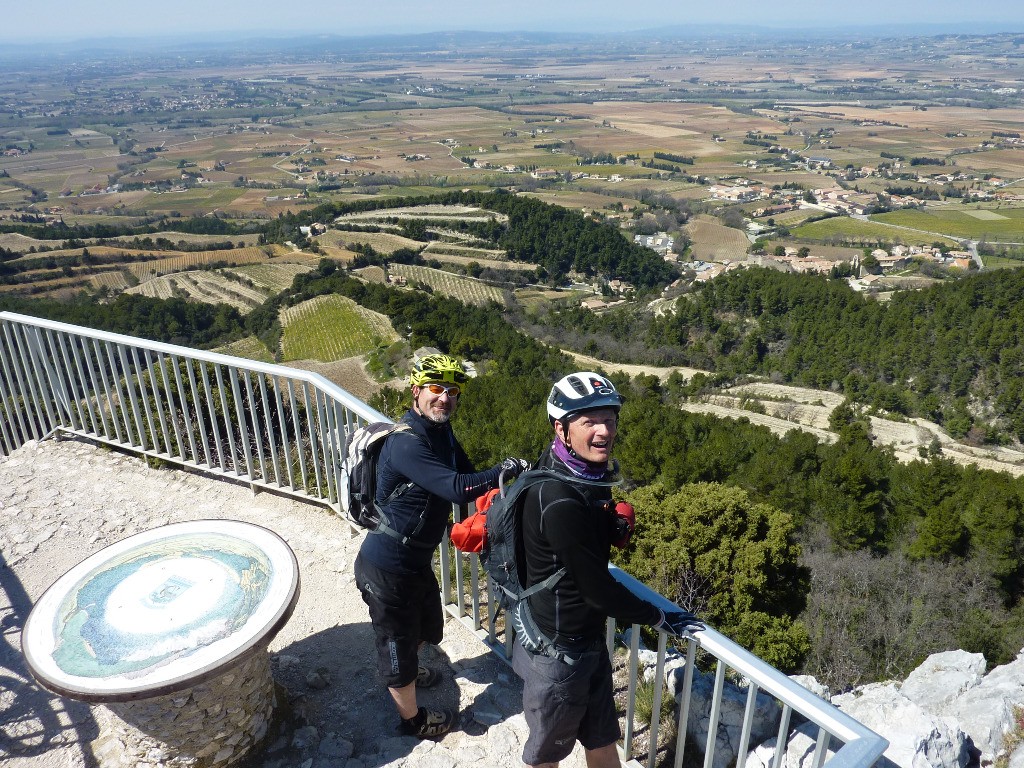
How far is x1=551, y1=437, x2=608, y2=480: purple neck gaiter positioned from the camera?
2.30 m

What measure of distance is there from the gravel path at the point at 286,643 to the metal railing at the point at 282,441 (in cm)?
20

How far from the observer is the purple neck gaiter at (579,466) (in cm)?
230

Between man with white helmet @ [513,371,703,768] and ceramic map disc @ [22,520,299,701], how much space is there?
1.26 meters

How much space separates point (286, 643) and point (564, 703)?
2.24m

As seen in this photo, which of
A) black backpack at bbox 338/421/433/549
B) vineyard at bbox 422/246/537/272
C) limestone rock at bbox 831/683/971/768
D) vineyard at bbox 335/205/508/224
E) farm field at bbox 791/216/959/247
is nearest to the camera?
black backpack at bbox 338/421/433/549

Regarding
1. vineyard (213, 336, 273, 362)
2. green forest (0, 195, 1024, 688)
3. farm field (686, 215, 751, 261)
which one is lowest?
farm field (686, 215, 751, 261)

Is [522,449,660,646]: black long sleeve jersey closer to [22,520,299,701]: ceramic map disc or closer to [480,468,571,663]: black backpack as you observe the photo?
[480,468,571,663]: black backpack

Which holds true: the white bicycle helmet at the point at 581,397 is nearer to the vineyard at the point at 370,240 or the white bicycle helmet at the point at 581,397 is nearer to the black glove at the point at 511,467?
the black glove at the point at 511,467

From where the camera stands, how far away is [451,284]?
65500 millimetres

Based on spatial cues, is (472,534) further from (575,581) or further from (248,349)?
(248,349)

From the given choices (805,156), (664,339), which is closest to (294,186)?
(664,339)

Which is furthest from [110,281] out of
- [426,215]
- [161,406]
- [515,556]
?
[515,556]

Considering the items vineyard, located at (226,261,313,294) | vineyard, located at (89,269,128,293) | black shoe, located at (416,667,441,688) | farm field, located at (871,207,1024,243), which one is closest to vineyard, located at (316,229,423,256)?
vineyard, located at (226,261,313,294)

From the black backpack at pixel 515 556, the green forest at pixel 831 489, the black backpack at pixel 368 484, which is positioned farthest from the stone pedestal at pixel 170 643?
the green forest at pixel 831 489
